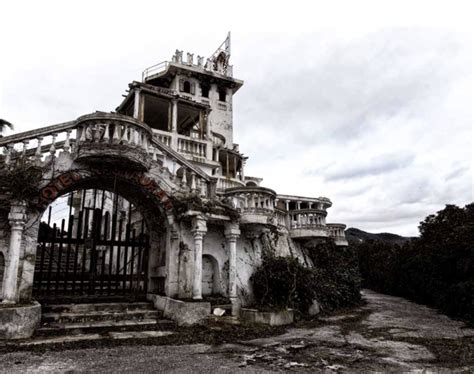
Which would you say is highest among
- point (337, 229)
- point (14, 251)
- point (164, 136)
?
point (164, 136)

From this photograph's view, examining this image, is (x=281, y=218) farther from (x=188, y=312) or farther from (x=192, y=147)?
(x=188, y=312)

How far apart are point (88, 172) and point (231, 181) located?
29.6 ft

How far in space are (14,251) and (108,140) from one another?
344cm

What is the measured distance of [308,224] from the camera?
15.7m

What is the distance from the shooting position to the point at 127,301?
35.7 feet

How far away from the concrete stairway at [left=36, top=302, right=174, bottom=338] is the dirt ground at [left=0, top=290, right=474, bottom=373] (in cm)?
118

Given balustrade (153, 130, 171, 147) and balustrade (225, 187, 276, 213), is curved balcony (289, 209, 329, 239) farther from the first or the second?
balustrade (153, 130, 171, 147)

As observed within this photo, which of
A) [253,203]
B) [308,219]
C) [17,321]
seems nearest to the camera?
[17,321]

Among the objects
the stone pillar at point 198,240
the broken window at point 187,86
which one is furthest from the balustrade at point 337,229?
the broken window at point 187,86

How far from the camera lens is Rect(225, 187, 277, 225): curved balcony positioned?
459 inches

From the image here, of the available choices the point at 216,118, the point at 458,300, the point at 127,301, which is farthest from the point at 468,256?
the point at 216,118

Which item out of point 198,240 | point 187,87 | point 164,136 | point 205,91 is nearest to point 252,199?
point 198,240

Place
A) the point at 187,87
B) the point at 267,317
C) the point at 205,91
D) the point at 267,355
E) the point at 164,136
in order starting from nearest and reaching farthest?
1. the point at 267,355
2. the point at 267,317
3. the point at 164,136
4. the point at 187,87
5. the point at 205,91

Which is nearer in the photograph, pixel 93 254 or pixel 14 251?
pixel 14 251
